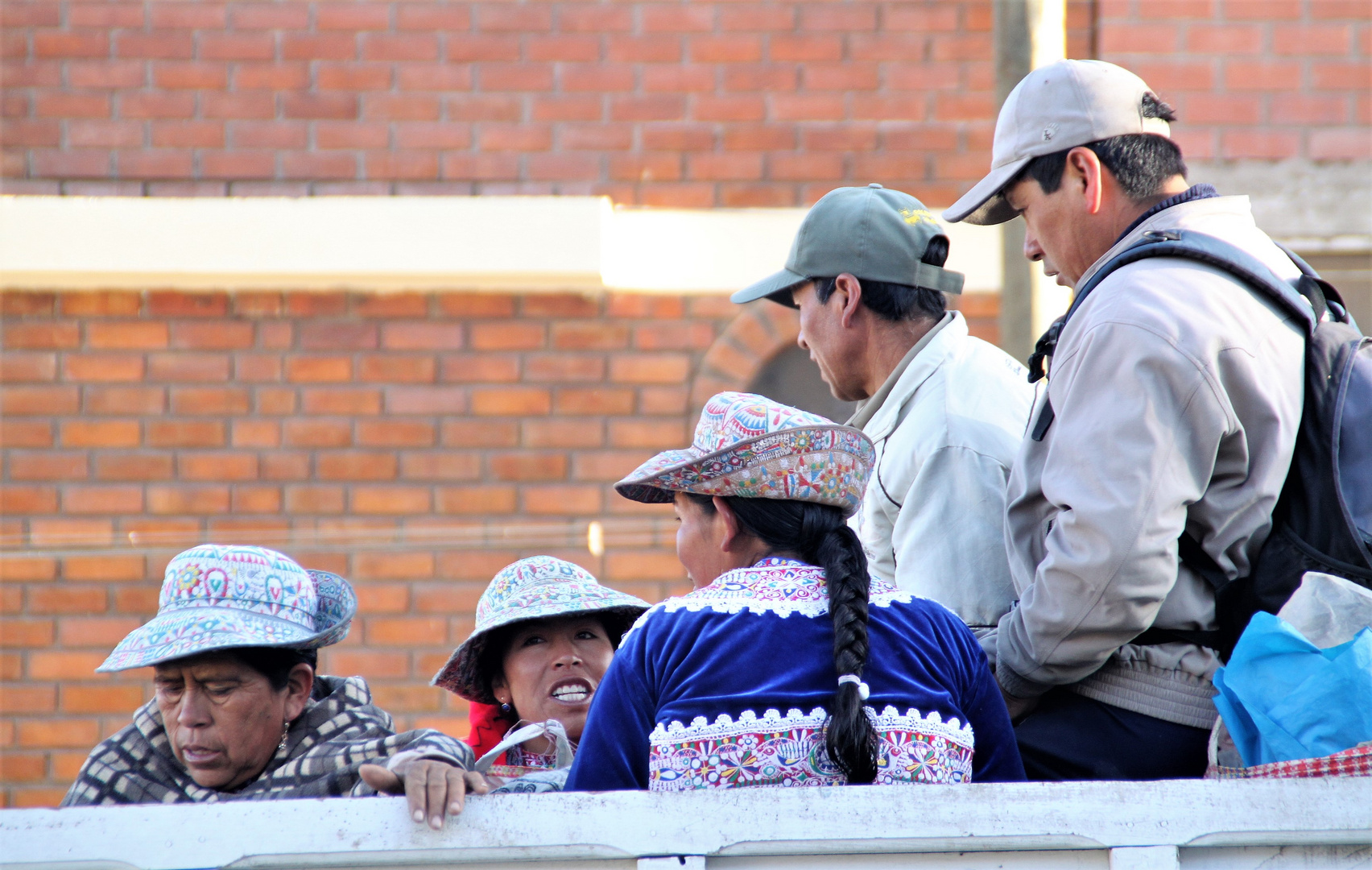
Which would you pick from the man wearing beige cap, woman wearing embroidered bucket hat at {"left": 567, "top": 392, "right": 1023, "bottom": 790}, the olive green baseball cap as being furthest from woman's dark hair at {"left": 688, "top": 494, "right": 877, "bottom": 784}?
the olive green baseball cap

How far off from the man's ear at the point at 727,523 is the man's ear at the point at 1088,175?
2.65ft

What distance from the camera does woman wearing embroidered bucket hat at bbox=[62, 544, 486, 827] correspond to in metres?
2.21

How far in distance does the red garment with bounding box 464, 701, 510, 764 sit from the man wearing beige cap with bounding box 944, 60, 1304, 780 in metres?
1.09

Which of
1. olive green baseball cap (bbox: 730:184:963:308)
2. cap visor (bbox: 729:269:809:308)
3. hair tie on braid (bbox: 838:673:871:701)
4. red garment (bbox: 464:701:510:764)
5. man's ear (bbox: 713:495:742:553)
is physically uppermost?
olive green baseball cap (bbox: 730:184:963:308)

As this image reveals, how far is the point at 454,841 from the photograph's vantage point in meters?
1.61

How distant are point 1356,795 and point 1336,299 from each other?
31.6 inches

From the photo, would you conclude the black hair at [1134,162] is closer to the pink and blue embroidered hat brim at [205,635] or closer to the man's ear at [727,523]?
the man's ear at [727,523]

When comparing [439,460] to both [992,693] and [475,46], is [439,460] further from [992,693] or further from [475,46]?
[992,693]

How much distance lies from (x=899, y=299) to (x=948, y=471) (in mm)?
452

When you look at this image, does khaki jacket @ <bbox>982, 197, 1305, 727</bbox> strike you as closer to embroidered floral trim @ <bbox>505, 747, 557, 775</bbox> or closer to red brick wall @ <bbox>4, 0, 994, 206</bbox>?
embroidered floral trim @ <bbox>505, 747, 557, 775</bbox>

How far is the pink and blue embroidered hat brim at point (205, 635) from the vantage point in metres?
2.20

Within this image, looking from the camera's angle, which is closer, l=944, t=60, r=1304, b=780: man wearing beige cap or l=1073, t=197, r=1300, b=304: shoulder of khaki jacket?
l=944, t=60, r=1304, b=780: man wearing beige cap

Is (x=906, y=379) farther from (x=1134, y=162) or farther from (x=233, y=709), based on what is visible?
(x=233, y=709)

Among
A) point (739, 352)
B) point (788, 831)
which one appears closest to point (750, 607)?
point (788, 831)
